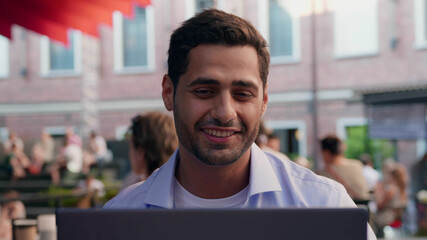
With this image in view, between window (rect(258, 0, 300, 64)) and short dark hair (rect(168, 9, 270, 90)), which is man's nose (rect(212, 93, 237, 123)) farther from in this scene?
window (rect(258, 0, 300, 64))

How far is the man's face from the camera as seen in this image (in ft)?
3.69

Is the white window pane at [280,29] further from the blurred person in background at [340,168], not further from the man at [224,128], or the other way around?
the man at [224,128]

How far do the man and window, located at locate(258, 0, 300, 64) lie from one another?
14.7 meters

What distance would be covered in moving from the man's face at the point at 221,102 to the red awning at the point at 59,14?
347cm

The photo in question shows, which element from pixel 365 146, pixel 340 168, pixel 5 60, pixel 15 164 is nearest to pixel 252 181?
pixel 340 168

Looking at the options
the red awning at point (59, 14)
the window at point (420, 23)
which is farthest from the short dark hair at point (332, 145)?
the window at point (420, 23)

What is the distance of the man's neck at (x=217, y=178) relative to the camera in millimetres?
1217

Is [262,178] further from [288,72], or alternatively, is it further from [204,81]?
→ [288,72]

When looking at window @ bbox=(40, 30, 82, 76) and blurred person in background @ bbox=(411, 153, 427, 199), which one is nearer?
blurred person in background @ bbox=(411, 153, 427, 199)

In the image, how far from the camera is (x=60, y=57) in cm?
1767

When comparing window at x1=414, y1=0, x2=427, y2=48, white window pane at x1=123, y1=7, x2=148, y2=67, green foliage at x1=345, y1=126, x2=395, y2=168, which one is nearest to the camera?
green foliage at x1=345, y1=126, x2=395, y2=168

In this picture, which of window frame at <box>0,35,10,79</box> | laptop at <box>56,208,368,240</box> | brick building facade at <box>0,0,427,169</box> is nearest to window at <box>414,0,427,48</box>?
brick building facade at <box>0,0,427,169</box>

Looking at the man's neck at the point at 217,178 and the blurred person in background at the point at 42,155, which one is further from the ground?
the man's neck at the point at 217,178

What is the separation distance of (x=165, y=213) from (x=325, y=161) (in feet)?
13.5
